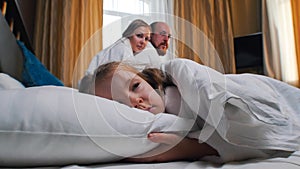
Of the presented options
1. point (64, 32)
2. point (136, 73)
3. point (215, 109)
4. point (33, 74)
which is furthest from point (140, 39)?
point (64, 32)

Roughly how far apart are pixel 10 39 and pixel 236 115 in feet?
3.87

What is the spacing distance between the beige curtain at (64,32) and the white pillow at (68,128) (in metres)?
1.98

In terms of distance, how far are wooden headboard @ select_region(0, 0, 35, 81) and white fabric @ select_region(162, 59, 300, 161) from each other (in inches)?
35.5

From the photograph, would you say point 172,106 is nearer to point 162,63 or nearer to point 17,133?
point 162,63

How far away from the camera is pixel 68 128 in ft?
2.04

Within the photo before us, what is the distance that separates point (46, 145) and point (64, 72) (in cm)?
209

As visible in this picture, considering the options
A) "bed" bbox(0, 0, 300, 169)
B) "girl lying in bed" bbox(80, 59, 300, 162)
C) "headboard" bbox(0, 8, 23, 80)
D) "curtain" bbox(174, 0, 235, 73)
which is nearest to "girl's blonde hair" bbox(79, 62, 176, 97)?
"girl lying in bed" bbox(80, 59, 300, 162)

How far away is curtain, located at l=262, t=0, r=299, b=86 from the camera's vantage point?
113 inches

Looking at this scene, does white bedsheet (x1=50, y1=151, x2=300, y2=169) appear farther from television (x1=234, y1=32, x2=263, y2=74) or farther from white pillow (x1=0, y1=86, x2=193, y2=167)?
television (x1=234, y1=32, x2=263, y2=74)

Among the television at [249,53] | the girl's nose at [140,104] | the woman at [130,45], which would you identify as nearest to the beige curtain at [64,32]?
the television at [249,53]

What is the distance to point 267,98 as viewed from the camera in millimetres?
675

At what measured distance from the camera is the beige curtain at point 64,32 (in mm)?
2639

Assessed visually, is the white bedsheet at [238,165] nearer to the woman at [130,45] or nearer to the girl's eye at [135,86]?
the girl's eye at [135,86]

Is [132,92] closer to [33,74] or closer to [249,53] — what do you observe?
[33,74]
